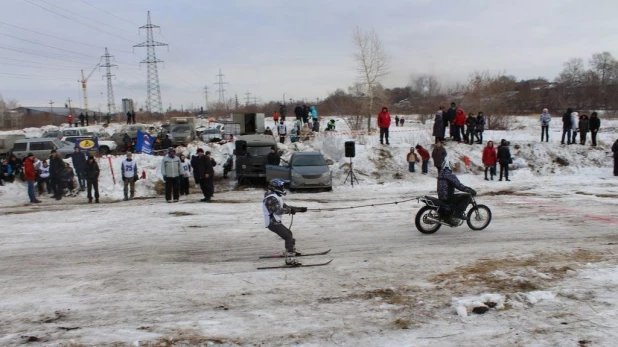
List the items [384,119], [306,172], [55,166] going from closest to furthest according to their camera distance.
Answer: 1. [55,166]
2. [306,172]
3. [384,119]

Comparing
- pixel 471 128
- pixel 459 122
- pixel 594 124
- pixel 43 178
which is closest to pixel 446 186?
pixel 459 122

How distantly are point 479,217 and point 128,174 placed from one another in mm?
12524

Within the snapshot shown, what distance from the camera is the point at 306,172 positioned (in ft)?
61.5

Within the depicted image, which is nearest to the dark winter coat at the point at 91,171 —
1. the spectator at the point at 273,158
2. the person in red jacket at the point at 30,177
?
the person in red jacket at the point at 30,177

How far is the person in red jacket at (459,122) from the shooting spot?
77.3 feet

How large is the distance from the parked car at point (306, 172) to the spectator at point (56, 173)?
7987 mm

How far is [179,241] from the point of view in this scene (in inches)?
436

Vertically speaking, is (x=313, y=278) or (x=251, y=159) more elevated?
(x=251, y=159)

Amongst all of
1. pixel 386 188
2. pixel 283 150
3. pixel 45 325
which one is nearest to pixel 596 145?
pixel 386 188

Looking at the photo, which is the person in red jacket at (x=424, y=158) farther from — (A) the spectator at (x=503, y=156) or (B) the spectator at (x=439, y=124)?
(A) the spectator at (x=503, y=156)

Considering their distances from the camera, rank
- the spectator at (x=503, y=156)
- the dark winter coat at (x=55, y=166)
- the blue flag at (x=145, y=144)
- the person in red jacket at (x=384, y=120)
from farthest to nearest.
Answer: the person in red jacket at (x=384, y=120) < the blue flag at (x=145, y=144) < the spectator at (x=503, y=156) < the dark winter coat at (x=55, y=166)

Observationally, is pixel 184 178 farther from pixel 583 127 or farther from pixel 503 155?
pixel 583 127

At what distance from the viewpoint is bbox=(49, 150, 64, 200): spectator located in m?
18.1

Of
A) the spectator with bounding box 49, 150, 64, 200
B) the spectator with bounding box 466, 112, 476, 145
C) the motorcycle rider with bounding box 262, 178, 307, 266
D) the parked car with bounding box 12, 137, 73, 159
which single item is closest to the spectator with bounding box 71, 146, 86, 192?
the spectator with bounding box 49, 150, 64, 200
